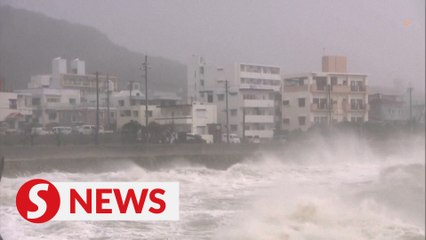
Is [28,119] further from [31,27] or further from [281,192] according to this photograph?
[281,192]

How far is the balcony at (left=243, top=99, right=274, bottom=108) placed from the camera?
317cm

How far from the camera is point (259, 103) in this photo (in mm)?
3314

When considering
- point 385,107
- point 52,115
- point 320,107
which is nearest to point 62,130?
point 52,115

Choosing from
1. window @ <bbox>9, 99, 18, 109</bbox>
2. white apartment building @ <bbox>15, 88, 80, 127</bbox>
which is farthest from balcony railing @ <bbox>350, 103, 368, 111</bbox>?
window @ <bbox>9, 99, 18, 109</bbox>

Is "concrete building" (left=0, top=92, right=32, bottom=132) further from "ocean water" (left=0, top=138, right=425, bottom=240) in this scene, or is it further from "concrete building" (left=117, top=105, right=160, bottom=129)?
"concrete building" (left=117, top=105, right=160, bottom=129)

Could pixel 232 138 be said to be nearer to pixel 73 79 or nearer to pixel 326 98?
pixel 326 98

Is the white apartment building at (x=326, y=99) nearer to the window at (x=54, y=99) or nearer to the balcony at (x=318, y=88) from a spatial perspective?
the balcony at (x=318, y=88)

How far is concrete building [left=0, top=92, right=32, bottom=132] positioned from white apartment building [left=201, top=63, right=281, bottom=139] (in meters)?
1.19

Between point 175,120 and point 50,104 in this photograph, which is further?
point 50,104

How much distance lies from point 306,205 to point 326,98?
2.21 ft

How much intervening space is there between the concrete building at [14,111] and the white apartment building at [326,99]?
1714 mm

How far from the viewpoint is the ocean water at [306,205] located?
246 centimetres

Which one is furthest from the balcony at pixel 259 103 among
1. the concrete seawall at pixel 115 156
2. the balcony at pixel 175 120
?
the balcony at pixel 175 120

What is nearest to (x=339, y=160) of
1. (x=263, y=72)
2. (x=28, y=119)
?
(x=263, y=72)
